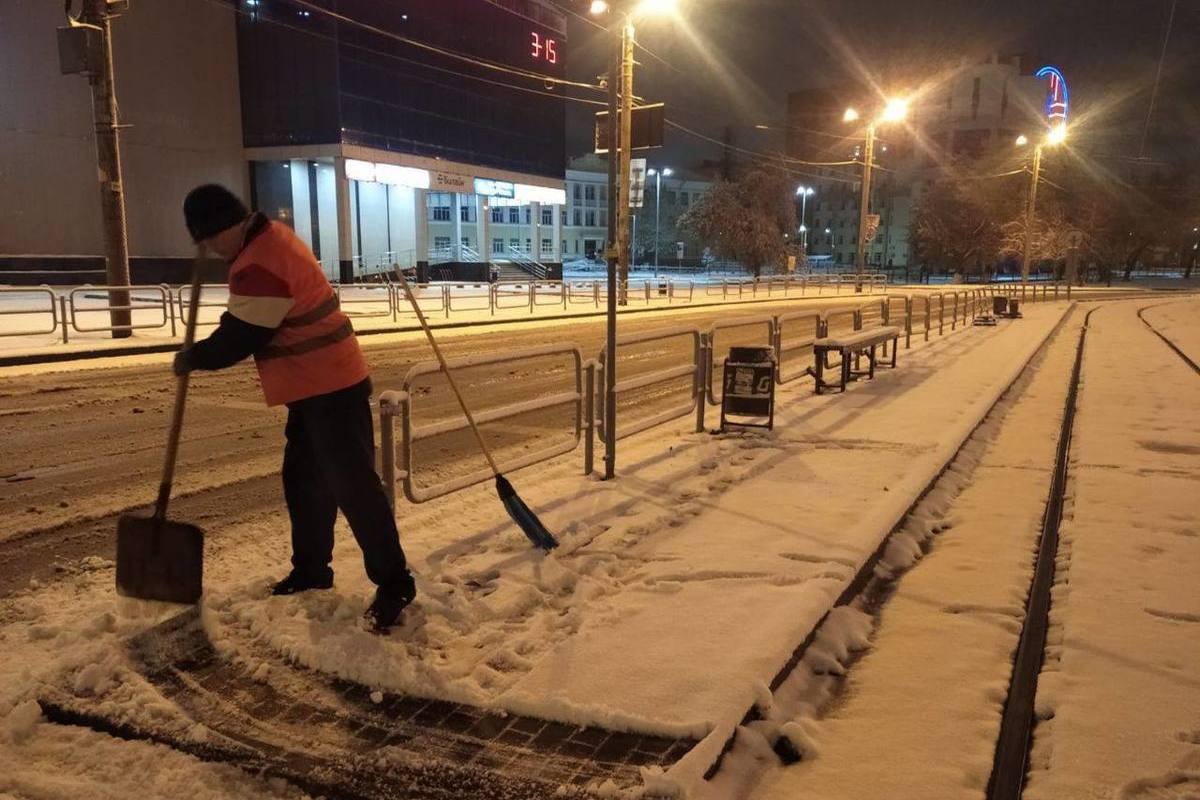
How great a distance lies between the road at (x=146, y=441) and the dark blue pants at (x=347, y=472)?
6.18 ft

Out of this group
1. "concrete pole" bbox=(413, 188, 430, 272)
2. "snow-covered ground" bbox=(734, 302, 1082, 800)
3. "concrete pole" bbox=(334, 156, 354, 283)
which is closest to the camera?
"snow-covered ground" bbox=(734, 302, 1082, 800)

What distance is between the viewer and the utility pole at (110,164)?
15719 mm

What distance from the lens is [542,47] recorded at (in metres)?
51.2

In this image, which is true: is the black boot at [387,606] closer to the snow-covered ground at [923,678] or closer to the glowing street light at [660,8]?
the snow-covered ground at [923,678]

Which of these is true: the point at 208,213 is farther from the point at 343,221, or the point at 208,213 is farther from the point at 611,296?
the point at 343,221

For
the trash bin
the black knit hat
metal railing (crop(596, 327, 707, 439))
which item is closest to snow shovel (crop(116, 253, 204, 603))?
the black knit hat

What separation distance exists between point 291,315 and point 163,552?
125cm

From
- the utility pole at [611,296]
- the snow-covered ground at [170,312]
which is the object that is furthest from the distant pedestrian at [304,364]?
the snow-covered ground at [170,312]

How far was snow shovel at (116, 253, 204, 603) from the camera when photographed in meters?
4.01

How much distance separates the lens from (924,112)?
10538cm

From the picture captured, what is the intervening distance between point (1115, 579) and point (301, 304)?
4.52 metres

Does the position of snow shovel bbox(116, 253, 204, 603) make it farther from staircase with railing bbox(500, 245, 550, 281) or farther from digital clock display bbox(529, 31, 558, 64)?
digital clock display bbox(529, 31, 558, 64)

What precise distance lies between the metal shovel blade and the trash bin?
5764 mm

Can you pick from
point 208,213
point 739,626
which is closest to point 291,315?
point 208,213
